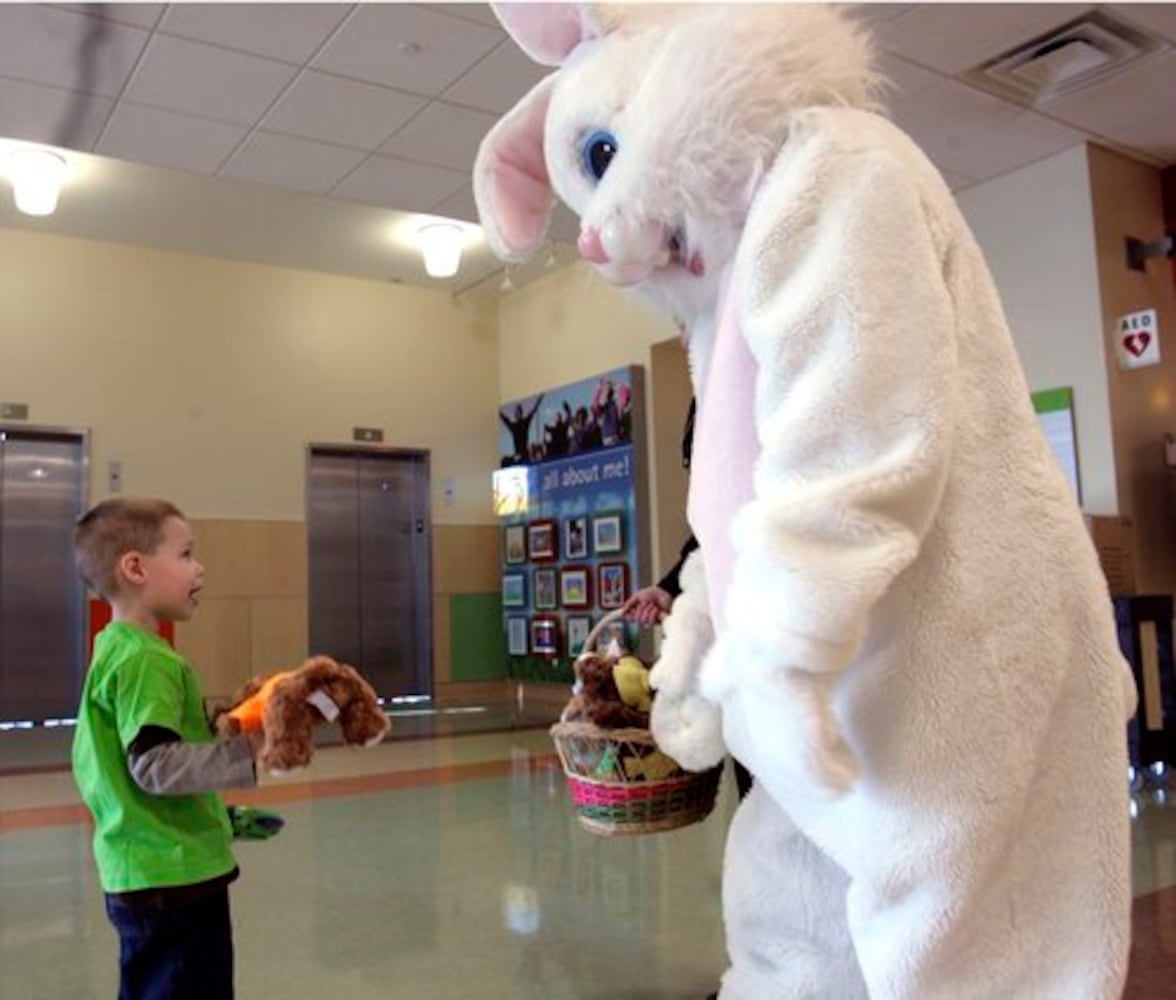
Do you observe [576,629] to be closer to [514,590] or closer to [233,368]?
[514,590]

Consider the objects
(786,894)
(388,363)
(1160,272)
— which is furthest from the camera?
(388,363)

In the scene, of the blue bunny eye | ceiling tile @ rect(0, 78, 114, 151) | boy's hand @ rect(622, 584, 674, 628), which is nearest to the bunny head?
the blue bunny eye

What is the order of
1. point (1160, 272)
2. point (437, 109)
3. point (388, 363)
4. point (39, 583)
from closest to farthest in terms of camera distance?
point (437, 109) < point (1160, 272) < point (39, 583) < point (388, 363)

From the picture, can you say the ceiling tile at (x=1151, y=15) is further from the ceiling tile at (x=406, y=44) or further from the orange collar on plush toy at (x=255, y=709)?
the orange collar on plush toy at (x=255, y=709)

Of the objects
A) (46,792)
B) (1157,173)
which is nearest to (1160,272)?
(1157,173)

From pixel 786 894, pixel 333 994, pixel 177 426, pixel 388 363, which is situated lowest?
pixel 333 994

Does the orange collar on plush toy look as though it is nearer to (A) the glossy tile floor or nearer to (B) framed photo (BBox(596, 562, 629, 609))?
(A) the glossy tile floor

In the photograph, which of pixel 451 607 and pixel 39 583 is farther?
pixel 451 607

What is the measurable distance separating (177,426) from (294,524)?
1.20 m

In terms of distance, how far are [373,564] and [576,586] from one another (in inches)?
72.8

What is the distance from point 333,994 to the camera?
2.48m

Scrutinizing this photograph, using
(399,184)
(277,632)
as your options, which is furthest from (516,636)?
(399,184)

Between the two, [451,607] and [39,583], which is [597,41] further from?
[451,607]

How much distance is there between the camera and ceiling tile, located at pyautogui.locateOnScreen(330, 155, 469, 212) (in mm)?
5902
